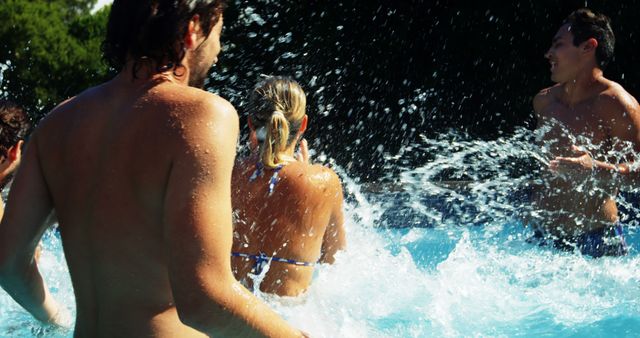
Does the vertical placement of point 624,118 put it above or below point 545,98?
above

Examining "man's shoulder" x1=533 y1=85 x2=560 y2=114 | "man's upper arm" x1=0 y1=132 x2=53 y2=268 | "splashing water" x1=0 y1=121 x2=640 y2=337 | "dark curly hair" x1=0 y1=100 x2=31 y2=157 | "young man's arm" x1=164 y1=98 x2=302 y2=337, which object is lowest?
"splashing water" x1=0 y1=121 x2=640 y2=337

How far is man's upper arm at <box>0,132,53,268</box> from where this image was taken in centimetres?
182

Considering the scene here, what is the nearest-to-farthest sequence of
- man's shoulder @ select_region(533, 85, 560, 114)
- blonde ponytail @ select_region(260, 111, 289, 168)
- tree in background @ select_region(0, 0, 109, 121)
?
blonde ponytail @ select_region(260, 111, 289, 168), man's shoulder @ select_region(533, 85, 560, 114), tree in background @ select_region(0, 0, 109, 121)

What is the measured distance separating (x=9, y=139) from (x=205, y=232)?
2.54 meters

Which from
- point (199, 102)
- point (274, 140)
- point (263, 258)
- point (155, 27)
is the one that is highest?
point (155, 27)

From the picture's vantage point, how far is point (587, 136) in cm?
551

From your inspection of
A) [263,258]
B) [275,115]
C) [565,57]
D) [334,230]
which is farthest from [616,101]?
[263,258]

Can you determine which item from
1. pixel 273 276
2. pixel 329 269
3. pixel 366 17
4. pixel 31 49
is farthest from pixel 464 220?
pixel 31 49

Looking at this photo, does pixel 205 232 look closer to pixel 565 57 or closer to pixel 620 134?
pixel 620 134

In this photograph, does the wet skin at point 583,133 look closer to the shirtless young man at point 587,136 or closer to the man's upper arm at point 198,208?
the shirtless young man at point 587,136

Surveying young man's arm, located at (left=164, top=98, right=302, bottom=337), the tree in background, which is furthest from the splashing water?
the tree in background

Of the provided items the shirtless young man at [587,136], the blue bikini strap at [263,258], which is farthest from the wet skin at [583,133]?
the blue bikini strap at [263,258]

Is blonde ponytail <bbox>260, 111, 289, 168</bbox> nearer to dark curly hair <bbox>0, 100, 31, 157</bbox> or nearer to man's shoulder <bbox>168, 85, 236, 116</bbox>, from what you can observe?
dark curly hair <bbox>0, 100, 31, 157</bbox>

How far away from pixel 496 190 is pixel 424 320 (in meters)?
3.65
